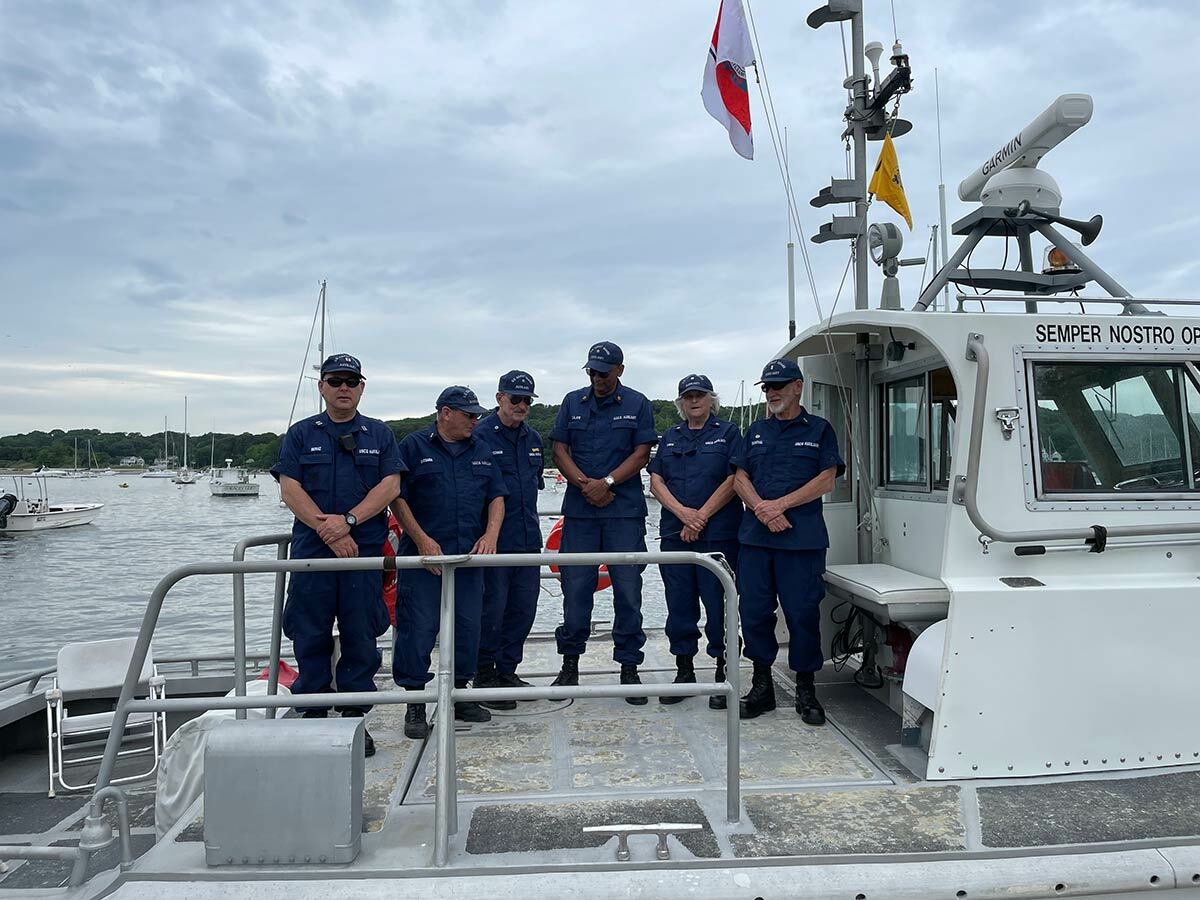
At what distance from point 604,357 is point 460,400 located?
828mm

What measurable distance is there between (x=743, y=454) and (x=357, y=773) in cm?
247

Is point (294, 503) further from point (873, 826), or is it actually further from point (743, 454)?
point (873, 826)

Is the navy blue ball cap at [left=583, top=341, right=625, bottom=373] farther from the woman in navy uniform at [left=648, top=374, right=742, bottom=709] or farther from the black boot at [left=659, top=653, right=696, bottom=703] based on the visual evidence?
the black boot at [left=659, top=653, right=696, bottom=703]

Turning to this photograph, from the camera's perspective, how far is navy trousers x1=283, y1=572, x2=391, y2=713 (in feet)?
12.2

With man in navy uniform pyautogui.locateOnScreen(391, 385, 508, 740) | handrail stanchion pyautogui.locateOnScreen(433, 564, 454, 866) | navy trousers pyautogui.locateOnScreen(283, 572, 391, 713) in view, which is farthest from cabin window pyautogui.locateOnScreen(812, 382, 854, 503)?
handrail stanchion pyautogui.locateOnScreen(433, 564, 454, 866)

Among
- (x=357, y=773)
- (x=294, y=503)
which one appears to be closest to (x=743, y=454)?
(x=294, y=503)

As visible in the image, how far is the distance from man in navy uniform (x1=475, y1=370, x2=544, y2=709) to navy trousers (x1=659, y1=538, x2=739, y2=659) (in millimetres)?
739

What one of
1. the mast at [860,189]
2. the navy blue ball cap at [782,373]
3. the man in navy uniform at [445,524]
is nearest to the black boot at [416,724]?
the man in navy uniform at [445,524]

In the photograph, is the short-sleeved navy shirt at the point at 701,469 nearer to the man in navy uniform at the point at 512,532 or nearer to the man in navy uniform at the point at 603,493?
the man in navy uniform at the point at 603,493

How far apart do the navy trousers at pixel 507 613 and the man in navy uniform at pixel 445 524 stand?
242 millimetres

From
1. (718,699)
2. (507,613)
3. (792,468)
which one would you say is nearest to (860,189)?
(792,468)

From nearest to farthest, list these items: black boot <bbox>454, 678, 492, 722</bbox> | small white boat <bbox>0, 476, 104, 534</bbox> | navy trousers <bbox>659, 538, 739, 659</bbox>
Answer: black boot <bbox>454, 678, 492, 722</bbox>
navy trousers <bbox>659, 538, 739, 659</bbox>
small white boat <bbox>0, 476, 104, 534</bbox>

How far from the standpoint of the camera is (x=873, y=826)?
2760 mm

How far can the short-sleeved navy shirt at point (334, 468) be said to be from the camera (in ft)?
12.4
